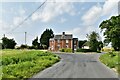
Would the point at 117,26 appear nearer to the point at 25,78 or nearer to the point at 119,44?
the point at 119,44

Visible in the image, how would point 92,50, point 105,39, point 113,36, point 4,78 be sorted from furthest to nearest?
point 92,50 → point 105,39 → point 113,36 → point 4,78

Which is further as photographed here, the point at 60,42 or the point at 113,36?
the point at 60,42

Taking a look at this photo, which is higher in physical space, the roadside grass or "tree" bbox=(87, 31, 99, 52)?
"tree" bbox=(87, 31, 99, 52)

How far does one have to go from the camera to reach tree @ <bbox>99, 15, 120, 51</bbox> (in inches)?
1847

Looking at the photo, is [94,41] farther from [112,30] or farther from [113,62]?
[113,62]

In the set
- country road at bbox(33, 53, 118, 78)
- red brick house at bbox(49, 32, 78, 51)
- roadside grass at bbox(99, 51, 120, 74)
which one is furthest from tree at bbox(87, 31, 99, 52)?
country road at bbox(33, 53, 118, 78)

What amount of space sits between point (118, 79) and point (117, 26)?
103 ft

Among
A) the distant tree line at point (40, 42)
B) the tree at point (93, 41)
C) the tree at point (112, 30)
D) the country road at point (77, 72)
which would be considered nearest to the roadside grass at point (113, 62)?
the country road at point (77, 72)

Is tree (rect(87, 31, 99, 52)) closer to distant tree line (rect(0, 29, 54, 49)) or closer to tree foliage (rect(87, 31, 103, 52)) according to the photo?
tree foliage (rect(87, 31, 103, 52))

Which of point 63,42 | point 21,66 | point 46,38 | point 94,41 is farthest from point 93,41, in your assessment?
point 21,66

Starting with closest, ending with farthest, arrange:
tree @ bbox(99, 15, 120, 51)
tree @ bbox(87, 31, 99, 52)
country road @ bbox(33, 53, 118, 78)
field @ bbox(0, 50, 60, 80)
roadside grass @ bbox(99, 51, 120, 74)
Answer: field @ bbox(0, 50, 60, 80) → country road @ bbox(33, 53, 118, 78) → roadside grass @ bbox(99, 51, 120, 74) → tree @ bbox(99, 15, 120, 51) → tree @ bbox(87, 31, 99, 52)

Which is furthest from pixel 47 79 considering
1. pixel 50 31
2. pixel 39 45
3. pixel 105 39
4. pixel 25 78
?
pixel 50 31

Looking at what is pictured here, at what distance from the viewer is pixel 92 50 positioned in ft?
308

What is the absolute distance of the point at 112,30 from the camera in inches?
1879
